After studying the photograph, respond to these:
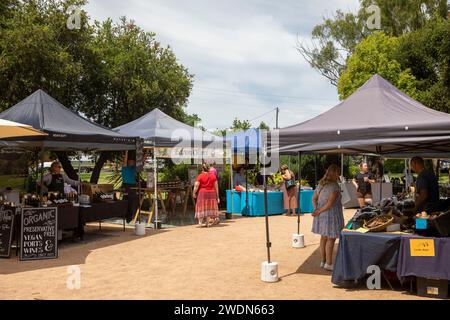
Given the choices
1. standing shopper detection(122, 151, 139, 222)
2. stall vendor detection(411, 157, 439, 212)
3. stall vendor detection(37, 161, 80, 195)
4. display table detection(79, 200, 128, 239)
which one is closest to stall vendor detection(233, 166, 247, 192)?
standing shopper detection(122, 151, 139, 222)

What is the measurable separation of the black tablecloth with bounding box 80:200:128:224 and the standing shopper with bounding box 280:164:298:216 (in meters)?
5.09

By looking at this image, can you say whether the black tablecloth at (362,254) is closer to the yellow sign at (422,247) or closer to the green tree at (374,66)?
the yellow sign at (422,247)

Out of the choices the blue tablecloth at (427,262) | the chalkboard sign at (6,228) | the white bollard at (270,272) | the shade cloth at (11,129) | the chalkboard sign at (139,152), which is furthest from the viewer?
the chalkboard sign at (139,152)

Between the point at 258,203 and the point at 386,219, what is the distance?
28.3 ft

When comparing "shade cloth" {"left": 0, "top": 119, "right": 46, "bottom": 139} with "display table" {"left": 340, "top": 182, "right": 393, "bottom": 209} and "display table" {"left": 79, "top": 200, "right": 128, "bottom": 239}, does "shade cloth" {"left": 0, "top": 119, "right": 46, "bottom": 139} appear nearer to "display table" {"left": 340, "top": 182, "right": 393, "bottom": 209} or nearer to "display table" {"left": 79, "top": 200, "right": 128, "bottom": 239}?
"display table" {"left": 79, "top": 200, "right": 128, "bottom": 239}

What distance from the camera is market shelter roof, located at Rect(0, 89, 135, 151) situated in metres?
8.55

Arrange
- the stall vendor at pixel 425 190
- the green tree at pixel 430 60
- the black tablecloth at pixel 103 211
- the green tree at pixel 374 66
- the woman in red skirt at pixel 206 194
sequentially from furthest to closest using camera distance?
the green tree at pixel 374 66
the green tree at pixel 430 60
the woman in red skirt at pixel 206 194
the black tablecloth at pixel 103 211
the stall vendor at pixel 425 190

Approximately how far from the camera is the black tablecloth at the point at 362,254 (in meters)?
5.48

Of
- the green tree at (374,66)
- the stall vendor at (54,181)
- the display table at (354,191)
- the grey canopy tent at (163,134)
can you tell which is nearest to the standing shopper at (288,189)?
the grey canopy tent at (163,134)

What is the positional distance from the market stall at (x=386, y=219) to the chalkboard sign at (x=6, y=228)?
Result: 4.84m

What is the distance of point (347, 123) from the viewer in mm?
6051

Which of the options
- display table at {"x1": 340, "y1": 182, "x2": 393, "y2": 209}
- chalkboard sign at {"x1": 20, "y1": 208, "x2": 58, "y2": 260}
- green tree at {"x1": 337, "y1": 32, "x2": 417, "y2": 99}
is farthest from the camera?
green tree at {"x1": 337, "y1": 32, "x2": 417, "y2": 99}
